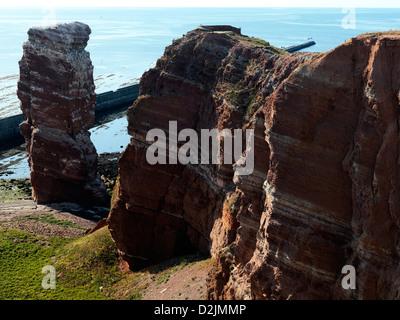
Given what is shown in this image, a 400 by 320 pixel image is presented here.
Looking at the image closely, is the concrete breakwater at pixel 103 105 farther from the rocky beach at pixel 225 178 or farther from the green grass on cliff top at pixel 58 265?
the green grass on cliff top at pixel 58 265

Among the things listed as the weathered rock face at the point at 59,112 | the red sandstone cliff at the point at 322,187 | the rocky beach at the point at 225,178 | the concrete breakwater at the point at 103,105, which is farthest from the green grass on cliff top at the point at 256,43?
the concrete breakwater at the point at 103,105

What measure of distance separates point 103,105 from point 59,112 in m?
67.2

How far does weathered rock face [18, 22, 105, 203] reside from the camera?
59.4 meters

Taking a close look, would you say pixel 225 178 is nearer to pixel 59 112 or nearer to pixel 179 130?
pixel 179 130

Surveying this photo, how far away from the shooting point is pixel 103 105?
126 metres

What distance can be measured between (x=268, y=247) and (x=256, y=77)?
16.1m

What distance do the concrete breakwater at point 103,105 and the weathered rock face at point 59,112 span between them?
4067cm

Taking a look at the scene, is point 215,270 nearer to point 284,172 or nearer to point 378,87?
point 284,172

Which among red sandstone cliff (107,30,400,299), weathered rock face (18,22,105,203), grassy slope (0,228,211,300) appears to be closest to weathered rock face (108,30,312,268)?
grassy slope (0,228,211,300)

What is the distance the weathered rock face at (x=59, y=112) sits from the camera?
59.4m

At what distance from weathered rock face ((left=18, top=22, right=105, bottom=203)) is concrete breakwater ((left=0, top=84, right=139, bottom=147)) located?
40.7m

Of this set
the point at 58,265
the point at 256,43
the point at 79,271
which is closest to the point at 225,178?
the point at 256,43

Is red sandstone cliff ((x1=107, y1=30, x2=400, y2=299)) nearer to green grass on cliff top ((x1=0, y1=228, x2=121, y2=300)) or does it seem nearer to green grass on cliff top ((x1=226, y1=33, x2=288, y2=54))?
green grass on cliff top ((x1=226, y1=33, x2=288, y2=54))

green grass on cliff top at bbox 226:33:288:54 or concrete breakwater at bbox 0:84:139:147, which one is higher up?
green grass on cliff top at bbox 226:33:288:54
